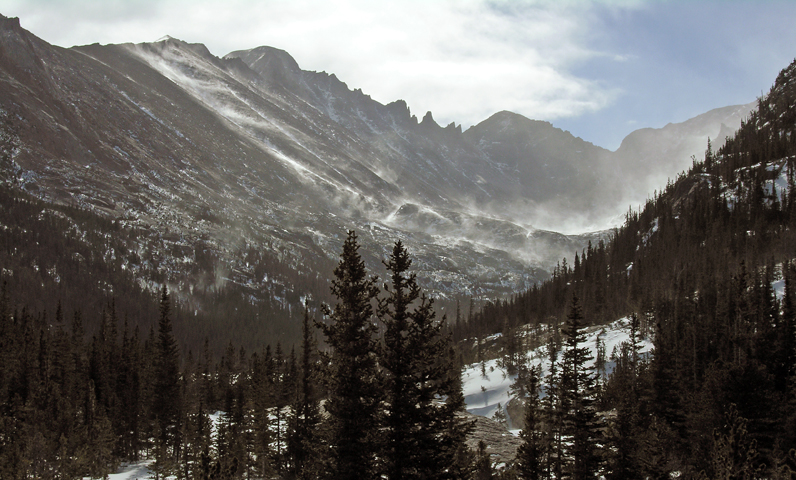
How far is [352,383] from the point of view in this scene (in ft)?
76.5

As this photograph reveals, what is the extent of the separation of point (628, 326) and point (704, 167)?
327ft

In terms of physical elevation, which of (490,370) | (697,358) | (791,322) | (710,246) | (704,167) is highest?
(704,167)

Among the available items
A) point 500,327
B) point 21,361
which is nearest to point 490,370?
point 500,327

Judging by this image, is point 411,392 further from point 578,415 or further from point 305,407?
point 305,407

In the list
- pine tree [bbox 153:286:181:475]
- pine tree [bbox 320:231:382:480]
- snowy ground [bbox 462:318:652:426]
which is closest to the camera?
pine tree [bbox 320:231:382:480]

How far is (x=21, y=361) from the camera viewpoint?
222 ft

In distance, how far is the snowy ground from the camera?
3612 inches

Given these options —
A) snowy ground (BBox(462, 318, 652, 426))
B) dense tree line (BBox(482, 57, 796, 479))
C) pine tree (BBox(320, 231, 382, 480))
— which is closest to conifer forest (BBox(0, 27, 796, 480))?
pine tree (BBox(320, 231, 382, 480))

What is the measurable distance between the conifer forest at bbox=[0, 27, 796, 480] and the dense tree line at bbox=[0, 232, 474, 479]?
14 centimetres

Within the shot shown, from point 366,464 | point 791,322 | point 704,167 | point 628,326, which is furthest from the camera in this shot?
point 704,167

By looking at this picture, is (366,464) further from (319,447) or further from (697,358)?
(697,358)

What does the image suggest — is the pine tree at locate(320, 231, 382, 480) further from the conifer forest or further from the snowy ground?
the snowy ground

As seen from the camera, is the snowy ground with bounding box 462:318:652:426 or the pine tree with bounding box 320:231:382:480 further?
the snowy ground with bounding box 462:318:652:426

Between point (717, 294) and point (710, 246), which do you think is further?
point (710, 246)
